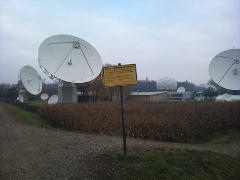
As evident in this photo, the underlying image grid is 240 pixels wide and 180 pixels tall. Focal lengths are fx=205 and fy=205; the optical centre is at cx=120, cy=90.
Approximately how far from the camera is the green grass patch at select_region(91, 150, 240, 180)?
4.64 m

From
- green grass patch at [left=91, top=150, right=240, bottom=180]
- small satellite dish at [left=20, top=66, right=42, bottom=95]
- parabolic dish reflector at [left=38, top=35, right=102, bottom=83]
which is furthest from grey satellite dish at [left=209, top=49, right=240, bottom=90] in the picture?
small satellite dish at [left=20, top=66, right=42, bottom=95]

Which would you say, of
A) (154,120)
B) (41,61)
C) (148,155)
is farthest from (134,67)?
(41,61)

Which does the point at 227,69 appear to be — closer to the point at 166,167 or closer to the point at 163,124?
the point at 163,124

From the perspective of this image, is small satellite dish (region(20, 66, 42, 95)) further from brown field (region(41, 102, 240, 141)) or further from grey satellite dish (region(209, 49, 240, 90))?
grey satellite dish (region(209, 49, 240, 90))

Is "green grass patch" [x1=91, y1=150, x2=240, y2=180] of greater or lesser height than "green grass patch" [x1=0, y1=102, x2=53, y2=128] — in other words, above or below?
below

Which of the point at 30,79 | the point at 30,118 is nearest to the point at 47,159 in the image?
the point at 30,118

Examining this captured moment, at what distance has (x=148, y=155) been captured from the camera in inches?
227

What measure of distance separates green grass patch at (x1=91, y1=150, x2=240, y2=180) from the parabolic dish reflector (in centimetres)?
1525

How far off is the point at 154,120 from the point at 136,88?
9507 cm

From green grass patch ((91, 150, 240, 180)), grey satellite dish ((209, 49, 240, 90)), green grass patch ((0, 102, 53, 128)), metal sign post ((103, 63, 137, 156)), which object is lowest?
green grass patch ((91, 150, 240, 180))

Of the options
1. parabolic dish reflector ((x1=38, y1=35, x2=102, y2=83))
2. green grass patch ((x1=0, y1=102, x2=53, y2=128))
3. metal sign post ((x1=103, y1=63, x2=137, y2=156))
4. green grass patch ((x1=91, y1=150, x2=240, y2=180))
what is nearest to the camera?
green grass patch ((x1=91, y1=150, x2=240, y2=180))

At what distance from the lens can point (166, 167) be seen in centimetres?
496

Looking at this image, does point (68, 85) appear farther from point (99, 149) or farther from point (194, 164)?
point (194, 164)

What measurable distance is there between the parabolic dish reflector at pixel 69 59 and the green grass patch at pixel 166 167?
15.3 m
